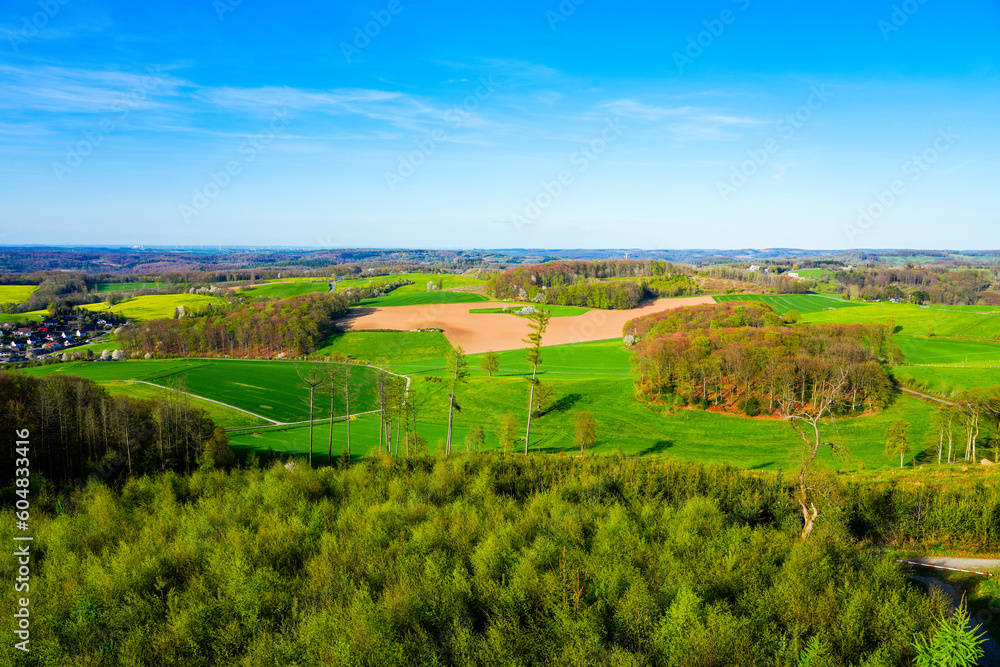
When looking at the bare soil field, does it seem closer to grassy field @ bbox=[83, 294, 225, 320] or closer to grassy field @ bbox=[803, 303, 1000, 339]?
grassy field @ bbox=[803, 303, 1000, 339]

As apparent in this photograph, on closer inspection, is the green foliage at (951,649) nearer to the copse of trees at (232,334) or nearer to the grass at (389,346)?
the grass at (389,346)

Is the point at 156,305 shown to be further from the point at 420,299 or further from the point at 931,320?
the point at 931,320

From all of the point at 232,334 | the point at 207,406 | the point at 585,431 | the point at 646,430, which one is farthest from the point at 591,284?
the point at 207,406

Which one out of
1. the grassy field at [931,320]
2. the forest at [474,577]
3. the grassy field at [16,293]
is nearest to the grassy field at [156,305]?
the grassy field at [16,293]

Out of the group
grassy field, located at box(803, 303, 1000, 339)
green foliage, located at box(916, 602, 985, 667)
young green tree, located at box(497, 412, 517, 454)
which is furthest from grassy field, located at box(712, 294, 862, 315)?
green foliage, located at box(916, 602, 985, 667)

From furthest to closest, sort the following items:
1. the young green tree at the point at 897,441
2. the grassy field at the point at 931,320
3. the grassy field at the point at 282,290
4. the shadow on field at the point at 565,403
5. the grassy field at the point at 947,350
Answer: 1. the grassy field at the point at 282,290
2. the grassy field at the point at 931,320
3. the grassy field at the point at 947,350
4. the shadow on field at the point at 565,403
5. the young green tree at the point at 897,441

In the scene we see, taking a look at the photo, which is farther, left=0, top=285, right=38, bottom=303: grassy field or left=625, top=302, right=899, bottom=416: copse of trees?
left=0, top=285, right=38, bottom=303: grassy field
